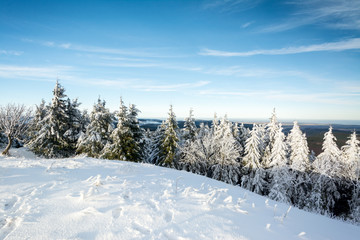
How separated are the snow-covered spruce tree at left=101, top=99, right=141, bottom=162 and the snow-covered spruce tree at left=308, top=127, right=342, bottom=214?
974 inches

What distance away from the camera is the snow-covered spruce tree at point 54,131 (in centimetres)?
2089

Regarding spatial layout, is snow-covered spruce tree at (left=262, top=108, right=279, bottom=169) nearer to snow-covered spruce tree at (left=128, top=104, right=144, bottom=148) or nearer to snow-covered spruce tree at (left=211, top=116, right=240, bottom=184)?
snow-covered spruce tree at (left=211, top=116, right=240, bottom=184)

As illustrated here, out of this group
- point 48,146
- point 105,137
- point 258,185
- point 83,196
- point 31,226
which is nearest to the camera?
point 31,226

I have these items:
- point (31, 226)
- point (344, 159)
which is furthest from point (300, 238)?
point (344, 159)

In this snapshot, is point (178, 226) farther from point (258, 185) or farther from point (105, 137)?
point (258, 185)

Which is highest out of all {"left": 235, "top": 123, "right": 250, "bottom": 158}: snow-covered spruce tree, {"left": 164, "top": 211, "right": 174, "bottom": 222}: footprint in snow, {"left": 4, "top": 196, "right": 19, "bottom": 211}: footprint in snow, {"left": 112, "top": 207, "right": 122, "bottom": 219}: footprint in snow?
{"left": 4, "top": 196, "right": 19, "bottom": 211}: footprint in snow

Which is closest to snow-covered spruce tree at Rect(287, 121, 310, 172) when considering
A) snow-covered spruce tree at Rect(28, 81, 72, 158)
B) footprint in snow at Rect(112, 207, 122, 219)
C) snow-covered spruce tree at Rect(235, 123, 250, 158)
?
snow-covered spruce tree at Rect(235, 123, 250, 158)

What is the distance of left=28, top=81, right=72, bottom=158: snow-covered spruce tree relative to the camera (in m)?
20.9

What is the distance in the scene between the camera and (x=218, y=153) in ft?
90.4

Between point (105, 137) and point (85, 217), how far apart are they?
21976mm

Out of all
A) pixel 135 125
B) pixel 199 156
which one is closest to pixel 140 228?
pixel 135 125

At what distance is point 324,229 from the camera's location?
4547 millimetres

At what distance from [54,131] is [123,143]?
27.3ft

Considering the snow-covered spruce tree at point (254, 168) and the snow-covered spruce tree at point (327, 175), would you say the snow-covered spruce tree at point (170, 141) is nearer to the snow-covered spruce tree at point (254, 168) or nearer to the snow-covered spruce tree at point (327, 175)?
the snow-covered spruce tree at point (254, 168)
